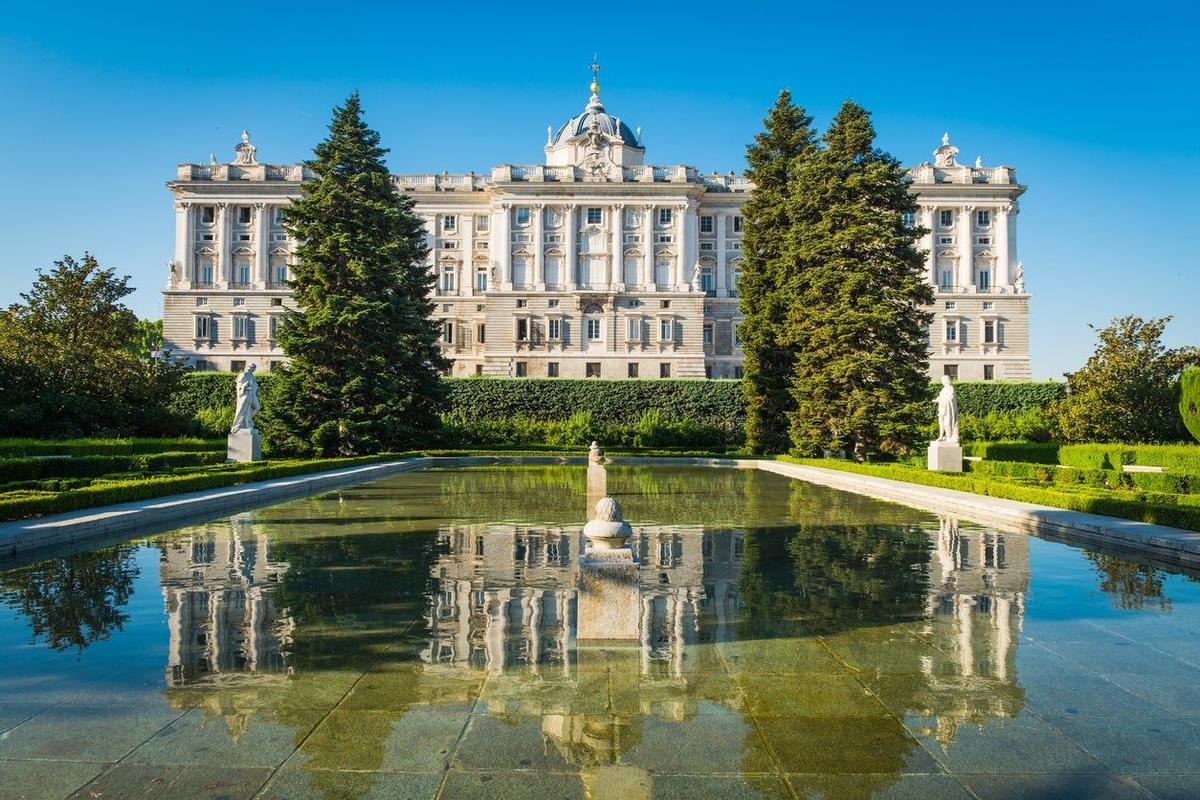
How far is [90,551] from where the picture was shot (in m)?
9.62

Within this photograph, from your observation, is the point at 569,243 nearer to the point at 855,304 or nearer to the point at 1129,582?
the point at 855,304

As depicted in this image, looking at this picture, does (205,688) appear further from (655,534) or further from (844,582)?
(655,534)

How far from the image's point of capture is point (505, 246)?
6462 cm

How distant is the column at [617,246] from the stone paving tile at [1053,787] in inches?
2418

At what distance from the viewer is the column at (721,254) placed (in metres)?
68.6

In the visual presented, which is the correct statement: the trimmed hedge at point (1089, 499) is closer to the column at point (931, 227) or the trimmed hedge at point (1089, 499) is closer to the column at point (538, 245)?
the column at point (538, 245)

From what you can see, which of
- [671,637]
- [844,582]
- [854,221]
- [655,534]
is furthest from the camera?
[854,221]

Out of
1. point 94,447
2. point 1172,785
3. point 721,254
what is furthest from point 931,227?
point 1172,785

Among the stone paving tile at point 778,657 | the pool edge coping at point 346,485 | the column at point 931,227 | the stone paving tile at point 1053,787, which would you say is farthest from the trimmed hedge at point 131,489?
the column at point 931,227

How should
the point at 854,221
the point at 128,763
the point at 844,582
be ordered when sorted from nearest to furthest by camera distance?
1. the point at 128,763
2. the point at 844,582
3. the point at 854,221

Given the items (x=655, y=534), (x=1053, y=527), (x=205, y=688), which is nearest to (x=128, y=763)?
(x=205, y=688)

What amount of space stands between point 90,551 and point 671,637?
24.5ft

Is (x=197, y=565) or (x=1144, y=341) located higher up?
(x=1144, y=341)

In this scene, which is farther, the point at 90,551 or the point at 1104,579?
the point at 90,551
